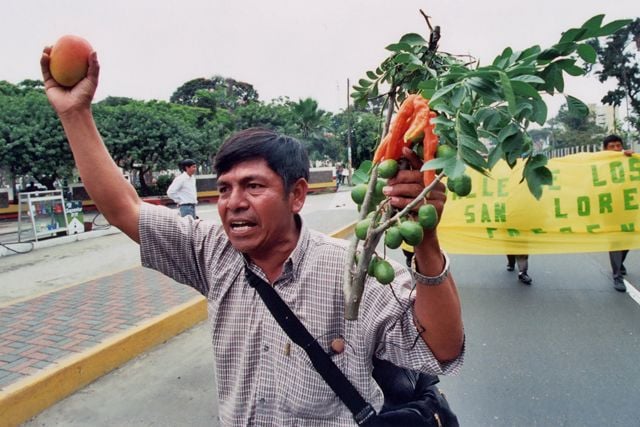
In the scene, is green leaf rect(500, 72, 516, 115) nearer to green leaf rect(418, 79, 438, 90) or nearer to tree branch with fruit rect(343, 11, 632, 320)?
tree branch with fruit rect(343, 11, 632, 320)

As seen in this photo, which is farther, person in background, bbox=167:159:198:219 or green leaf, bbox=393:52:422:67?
person in background, bbox=167:159:198:219

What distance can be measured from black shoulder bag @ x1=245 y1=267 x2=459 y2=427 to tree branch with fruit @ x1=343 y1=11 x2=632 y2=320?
36cm

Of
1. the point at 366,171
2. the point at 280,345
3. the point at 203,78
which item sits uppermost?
the point at 203,78

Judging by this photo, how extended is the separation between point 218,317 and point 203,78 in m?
53.4

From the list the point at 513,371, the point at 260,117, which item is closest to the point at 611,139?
the point at 513,371

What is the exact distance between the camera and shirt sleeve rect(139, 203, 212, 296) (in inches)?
64.6

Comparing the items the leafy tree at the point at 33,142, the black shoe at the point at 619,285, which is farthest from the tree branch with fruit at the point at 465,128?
the leafy tree at the point at 33,142

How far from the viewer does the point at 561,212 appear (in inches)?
231

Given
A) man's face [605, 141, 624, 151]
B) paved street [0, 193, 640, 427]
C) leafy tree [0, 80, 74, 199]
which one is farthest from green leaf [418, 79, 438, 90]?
leafy tree [0, 80, 74, 199]

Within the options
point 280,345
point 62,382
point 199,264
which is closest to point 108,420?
point 62,382

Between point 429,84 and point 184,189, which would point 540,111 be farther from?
point 184,189

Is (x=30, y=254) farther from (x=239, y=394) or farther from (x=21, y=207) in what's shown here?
(x=239, y=394)

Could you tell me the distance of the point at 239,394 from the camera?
1526 mm

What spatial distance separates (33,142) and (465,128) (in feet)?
66.1
